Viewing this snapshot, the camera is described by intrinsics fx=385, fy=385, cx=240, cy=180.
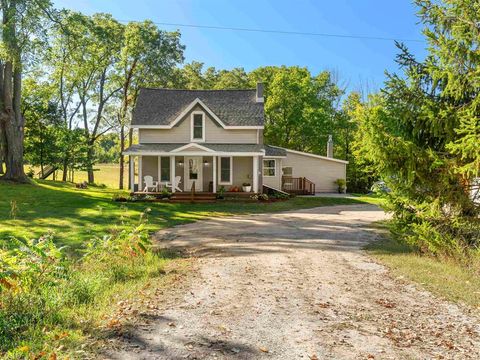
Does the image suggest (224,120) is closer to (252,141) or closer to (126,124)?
(252,141)

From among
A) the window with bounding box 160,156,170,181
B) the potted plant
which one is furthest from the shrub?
the potted plant

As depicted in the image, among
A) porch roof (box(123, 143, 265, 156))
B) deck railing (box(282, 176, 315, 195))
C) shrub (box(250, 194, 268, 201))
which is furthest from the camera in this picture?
deck railing (box(282, 176, 315, 195))

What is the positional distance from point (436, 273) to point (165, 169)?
746 inches

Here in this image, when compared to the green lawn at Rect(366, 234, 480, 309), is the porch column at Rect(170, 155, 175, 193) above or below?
above

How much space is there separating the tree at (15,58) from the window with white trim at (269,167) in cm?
1604

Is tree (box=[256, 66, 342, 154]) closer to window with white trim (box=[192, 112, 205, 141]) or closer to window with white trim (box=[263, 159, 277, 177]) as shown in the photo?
window with white trim (box=[263, 159, 277, 177])

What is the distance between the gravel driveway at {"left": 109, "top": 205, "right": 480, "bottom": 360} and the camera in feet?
14.0

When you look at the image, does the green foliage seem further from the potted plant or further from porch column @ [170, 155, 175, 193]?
the potted plant

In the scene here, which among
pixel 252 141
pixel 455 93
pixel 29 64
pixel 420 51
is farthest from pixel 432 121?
pixel 29 64

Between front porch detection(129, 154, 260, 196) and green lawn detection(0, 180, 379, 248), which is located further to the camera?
front porch detection(129, 154, 260, 196)

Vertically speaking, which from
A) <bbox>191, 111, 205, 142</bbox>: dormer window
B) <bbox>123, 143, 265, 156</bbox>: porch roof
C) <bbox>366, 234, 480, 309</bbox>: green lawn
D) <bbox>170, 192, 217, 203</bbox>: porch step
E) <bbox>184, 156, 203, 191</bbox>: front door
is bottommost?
<bbox>366, 234, 480, 309</bbox>: green lawn

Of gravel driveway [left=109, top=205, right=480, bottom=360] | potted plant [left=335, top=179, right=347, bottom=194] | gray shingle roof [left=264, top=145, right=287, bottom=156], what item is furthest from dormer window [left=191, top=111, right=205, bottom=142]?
gravel driveway [left=109, top=205, right=480, bottom=360]

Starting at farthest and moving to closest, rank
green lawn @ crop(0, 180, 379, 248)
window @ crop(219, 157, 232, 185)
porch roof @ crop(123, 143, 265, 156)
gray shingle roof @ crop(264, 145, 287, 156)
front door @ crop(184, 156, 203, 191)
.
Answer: gray shingle roof @ crop(264, 145, 287, 156) → window @ crop(219, 157, 232, 185) → front door @ crop(184, 156, 203, 191) → porch roof @ crop(123, 143, 265, 156) → green lawn @ crop(0, 180, 379, 248)

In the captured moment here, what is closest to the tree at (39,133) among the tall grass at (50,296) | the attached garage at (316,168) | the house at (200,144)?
the house at (200,144)
